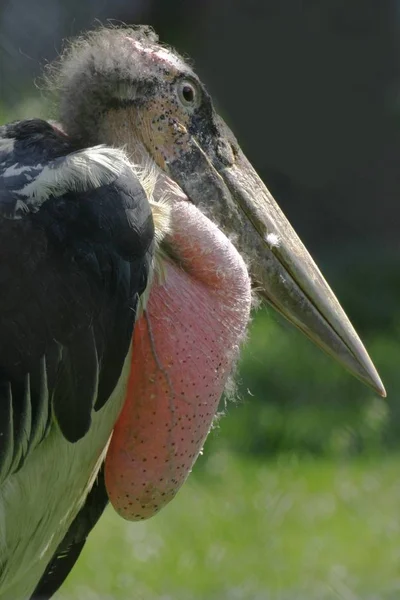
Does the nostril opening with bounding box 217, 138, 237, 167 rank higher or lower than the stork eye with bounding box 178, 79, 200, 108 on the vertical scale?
lower

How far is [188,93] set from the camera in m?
2.20

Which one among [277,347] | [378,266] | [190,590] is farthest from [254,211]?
[378,266]

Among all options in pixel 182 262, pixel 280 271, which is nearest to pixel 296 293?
pixel 280 271

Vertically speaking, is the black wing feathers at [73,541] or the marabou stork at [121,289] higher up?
the marabou stork at [121,289]

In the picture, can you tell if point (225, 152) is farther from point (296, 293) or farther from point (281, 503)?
point (281, 503)

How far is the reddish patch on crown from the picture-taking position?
207 centimetres

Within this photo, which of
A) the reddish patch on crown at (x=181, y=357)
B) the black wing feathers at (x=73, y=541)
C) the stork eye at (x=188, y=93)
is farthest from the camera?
the black wing feathers at (x=73, y=541)

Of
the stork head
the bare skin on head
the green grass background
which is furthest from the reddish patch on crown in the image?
the green grass background

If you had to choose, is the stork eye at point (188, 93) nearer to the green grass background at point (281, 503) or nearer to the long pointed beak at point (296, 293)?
the long pointed beak at point (296, 293)

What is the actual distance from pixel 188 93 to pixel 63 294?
0.49 metres

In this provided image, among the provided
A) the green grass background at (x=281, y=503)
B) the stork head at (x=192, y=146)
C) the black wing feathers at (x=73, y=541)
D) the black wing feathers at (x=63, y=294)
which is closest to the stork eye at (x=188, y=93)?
the stork head at (x=192, y=146)

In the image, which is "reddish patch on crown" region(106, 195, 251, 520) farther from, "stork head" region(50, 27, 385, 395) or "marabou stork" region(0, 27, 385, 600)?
"stork head" region(50, 27, 385, 395)

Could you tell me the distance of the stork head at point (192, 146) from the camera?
2.17 metres

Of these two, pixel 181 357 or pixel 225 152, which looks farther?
pixel 225 152
